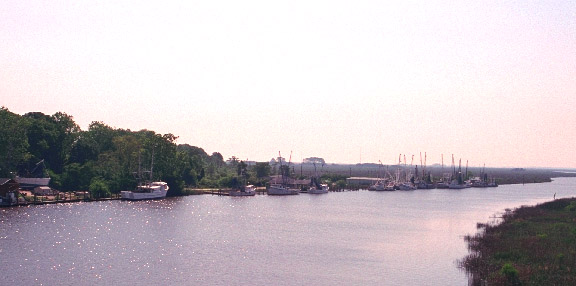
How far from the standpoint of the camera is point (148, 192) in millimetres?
139500

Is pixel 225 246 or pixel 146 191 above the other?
pixel 146 191

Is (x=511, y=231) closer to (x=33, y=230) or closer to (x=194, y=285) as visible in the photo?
(x=194, y=285)

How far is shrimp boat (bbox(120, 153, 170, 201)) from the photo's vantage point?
13600 centimetres

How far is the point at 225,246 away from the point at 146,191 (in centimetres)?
7409

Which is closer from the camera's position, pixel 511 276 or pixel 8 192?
→ pixel 511 276

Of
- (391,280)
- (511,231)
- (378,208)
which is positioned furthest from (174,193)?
(391,280)

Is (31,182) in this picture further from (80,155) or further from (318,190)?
(318,190)

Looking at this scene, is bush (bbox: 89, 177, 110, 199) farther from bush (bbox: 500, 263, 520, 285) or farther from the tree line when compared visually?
bush (bbox: 500, 263, 520, 285)

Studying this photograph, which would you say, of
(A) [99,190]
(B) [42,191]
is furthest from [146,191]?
(B) [42,191]

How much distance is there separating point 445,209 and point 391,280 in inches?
3410

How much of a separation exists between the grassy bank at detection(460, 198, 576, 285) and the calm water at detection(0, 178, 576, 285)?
2767mm

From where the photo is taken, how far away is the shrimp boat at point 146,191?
136 m

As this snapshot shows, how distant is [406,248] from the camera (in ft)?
235

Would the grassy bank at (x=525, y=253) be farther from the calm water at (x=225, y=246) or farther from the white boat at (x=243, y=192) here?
the white boat at (x=243, y=192)
